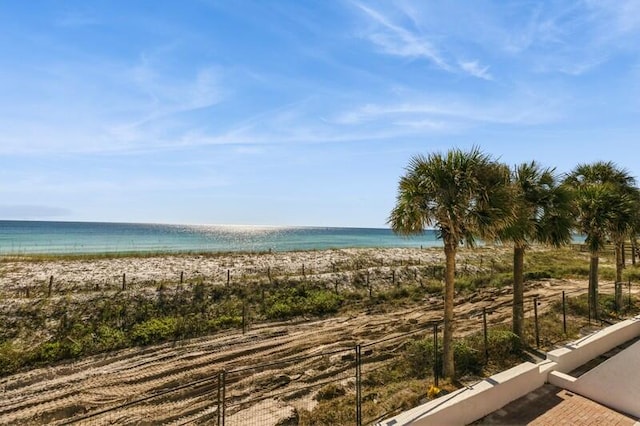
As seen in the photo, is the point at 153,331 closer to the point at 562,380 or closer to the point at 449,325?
the point at 449,325

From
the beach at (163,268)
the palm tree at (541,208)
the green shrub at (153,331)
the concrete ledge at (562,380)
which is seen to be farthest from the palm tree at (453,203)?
the beach at (163,268)

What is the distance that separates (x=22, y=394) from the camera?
34.1 ft

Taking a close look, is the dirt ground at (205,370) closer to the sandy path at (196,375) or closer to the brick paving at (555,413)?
the sandy path at (196,375)

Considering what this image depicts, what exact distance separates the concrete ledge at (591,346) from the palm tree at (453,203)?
2941 millimetres

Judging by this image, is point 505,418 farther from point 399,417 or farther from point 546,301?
point 546,301

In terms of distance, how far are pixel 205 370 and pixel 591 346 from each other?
38.8 feet

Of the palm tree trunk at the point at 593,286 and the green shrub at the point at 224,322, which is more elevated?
the palm tree trunk at the point at 593,286

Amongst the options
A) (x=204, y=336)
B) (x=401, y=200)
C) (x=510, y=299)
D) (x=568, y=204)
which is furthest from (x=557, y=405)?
(x=510, y=299)

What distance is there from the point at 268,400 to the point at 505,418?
5.71 m

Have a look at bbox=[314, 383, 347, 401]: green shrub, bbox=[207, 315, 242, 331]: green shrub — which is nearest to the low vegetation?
bbox=[207, 315, 242, 331]: green shrub

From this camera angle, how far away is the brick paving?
22.8 feet

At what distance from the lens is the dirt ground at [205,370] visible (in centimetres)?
917

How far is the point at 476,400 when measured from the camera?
7020 millimetres

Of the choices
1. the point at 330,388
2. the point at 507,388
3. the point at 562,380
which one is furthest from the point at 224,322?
the point at 562,380
